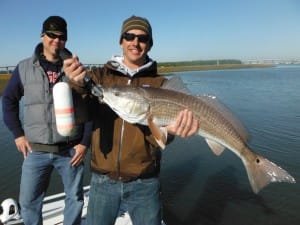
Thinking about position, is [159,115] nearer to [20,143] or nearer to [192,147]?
[20,143]

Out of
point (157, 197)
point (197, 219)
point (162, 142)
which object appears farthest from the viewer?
point (197, 219)

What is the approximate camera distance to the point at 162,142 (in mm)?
2996

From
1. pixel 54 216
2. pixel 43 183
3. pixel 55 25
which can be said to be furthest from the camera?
pixel 54 216

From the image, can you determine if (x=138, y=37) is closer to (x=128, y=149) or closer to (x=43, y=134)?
(x=128, y=149)

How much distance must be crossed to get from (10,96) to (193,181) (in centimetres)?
644

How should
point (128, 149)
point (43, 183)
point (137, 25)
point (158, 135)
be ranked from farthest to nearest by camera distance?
point (43, 183) < point (137, 25) < point (128, 149) < point (158, 135)

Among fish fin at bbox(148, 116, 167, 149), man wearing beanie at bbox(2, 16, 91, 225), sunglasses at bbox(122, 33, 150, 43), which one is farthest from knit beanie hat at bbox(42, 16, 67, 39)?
fish fin at bbox(148, 116, 167, 149)

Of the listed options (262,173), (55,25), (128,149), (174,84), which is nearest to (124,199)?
(128,149)

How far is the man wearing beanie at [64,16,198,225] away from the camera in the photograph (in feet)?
10.2

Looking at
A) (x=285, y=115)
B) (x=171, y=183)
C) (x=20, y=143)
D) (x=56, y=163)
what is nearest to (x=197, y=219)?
(x=171, y=183)

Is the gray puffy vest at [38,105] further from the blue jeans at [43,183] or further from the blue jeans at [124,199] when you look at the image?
the blue jeans at [124,199]

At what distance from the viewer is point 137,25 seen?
10.5 ft

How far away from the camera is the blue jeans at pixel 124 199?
3139 millimetres

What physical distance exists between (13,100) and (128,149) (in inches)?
100
